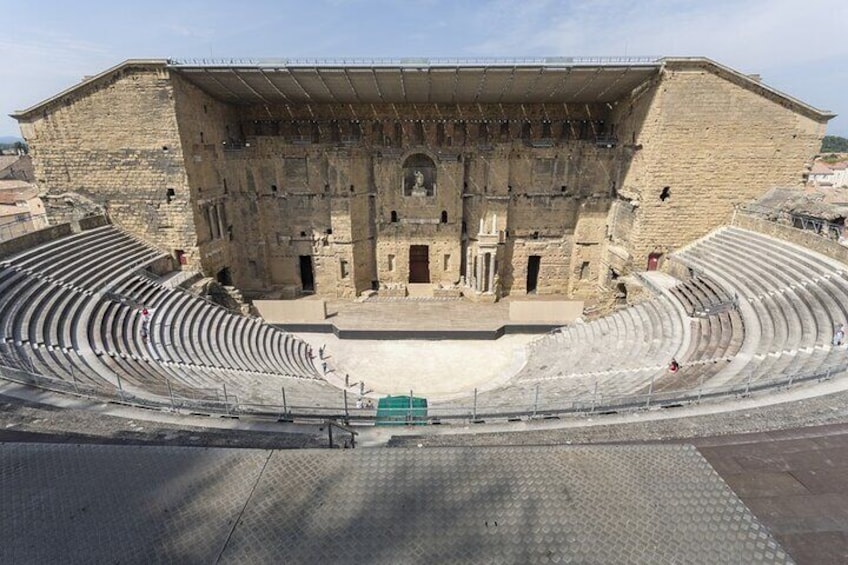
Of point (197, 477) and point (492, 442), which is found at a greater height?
point (197, 477)

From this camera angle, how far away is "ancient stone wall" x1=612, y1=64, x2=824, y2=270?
63.9 feet

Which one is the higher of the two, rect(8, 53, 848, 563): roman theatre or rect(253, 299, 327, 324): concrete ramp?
rect(8, 53, 848, 563): roman theatre

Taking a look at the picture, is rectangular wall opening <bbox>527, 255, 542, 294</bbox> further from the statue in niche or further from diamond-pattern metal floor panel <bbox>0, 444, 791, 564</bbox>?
diamond-pattern metal floor panel <bbox>0, 444, 791, 564</bbox>

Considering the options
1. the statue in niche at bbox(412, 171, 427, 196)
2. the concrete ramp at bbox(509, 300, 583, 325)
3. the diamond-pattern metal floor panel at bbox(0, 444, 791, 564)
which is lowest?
the concrete ramp at bbox(509, 300, 583, 325)

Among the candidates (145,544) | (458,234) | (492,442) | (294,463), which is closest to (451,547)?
(294,463)

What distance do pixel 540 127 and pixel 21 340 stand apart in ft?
82.4

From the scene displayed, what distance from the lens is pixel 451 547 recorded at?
9.65 feet

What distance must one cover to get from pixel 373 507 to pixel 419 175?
2546 cm

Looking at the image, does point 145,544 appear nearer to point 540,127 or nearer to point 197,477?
point 197,477

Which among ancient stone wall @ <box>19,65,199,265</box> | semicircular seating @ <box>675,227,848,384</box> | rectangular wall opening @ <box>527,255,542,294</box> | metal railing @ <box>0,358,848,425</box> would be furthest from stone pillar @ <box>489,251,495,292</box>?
metal railing @ <box>0,358,848,425</box>

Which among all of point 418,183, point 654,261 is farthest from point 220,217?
point 654,261

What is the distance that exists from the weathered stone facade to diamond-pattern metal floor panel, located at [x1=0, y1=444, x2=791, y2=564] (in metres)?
20.1

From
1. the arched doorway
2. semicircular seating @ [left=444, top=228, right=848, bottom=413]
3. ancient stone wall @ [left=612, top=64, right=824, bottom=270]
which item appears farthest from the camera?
the arched doorway

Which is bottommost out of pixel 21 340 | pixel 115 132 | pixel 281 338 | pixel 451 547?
pixel 281 338
